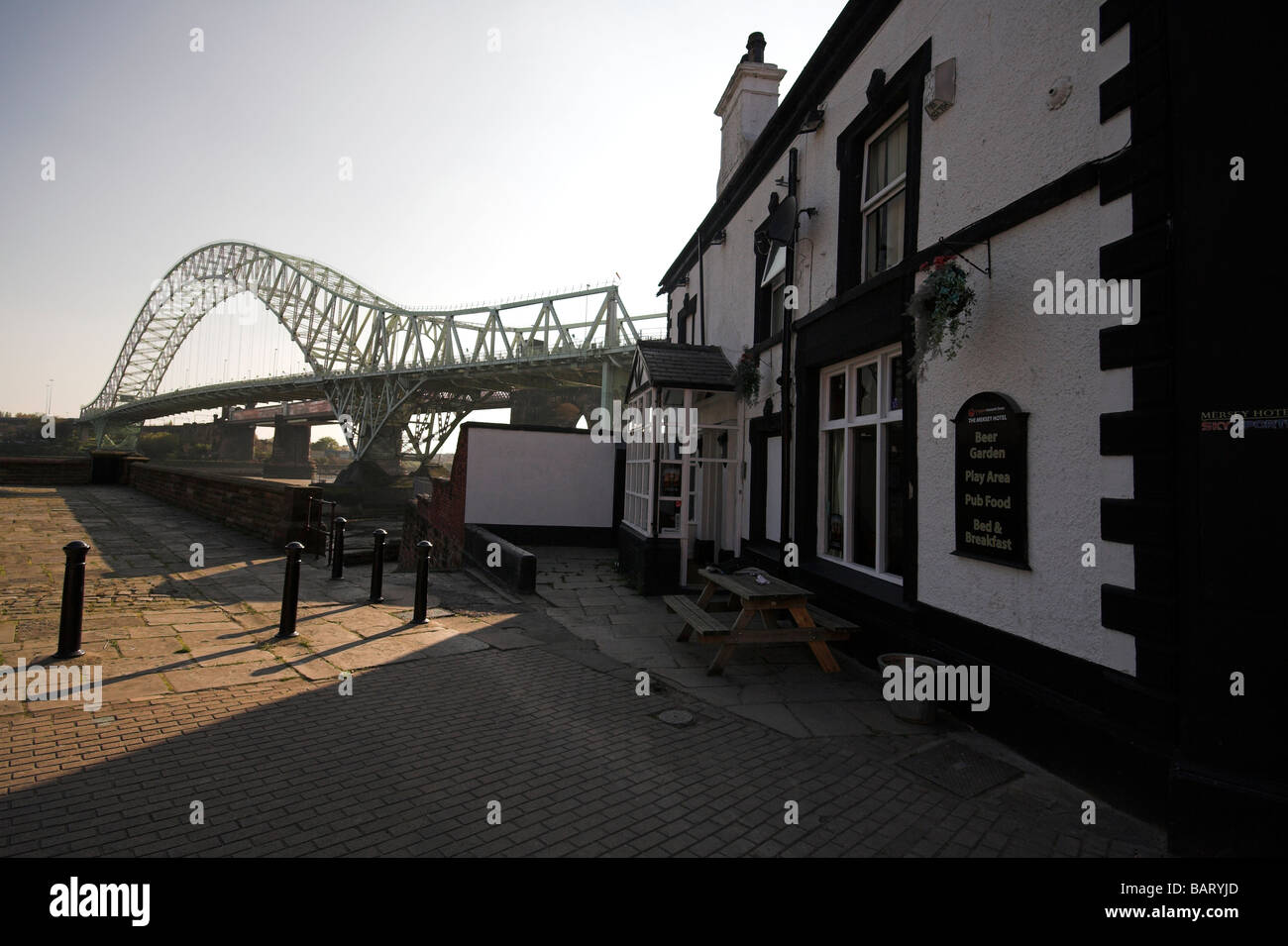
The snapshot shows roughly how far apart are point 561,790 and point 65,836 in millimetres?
2178

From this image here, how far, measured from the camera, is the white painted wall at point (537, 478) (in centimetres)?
1449

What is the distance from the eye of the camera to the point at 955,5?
5.20 metres

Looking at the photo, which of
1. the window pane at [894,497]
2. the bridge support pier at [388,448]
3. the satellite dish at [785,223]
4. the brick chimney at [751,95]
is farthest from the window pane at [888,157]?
the bridge support pier at [388,448]

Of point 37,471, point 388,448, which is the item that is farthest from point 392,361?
point 37,471

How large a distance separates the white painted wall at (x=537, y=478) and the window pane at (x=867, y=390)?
345 inches

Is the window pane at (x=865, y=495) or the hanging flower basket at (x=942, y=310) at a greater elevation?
the hanging flower basket at (x=942, y=310)

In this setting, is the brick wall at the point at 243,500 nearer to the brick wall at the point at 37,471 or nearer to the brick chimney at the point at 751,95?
the brick wall at the point at 37,471

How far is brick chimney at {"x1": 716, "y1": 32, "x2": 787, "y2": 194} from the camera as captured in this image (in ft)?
40.5

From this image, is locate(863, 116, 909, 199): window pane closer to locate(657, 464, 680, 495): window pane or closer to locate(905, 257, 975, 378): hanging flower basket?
locate(905, 257, 975, 378): hanging flower basket

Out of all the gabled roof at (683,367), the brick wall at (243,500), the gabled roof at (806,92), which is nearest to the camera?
the gabled roof at (806,92)

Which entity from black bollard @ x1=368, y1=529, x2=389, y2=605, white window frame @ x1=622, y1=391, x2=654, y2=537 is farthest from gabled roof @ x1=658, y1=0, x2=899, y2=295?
black bollard @ x1=368, y1=529, x2=389, y2=605

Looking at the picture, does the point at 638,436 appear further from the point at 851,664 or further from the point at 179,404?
the point at 179,404

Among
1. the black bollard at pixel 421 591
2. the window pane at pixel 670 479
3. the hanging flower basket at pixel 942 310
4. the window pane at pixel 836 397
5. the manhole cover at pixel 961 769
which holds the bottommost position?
the manhole cover at pixel 961 769
